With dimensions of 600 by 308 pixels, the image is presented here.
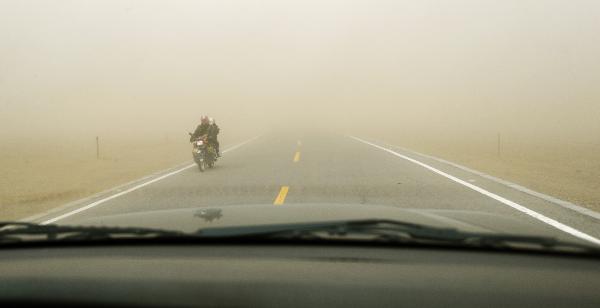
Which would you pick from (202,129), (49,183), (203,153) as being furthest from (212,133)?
(49,183)

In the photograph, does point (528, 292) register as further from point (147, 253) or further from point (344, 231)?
point (147, 253)

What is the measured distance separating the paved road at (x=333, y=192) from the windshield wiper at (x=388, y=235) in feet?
12.3

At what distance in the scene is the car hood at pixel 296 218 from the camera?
11.1 feet

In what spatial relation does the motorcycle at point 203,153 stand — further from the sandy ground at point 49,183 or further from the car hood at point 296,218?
the car hood at point 296,218

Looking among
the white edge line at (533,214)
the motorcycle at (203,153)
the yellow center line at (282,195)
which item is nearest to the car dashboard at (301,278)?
the white edge line at (533,214)

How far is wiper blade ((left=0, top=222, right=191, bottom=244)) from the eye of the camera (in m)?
3.15

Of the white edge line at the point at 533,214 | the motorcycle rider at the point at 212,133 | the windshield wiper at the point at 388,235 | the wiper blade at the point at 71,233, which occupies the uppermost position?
the motorcycle rider at the point at 212,133

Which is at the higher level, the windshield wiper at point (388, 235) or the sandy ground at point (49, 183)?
the windshield wiper at point (388, 235)

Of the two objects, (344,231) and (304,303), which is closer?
(304,303)

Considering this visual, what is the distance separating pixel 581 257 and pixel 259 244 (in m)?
1.66

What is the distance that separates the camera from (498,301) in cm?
238

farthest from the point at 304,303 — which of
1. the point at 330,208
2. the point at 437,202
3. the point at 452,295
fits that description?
the point at 437,202

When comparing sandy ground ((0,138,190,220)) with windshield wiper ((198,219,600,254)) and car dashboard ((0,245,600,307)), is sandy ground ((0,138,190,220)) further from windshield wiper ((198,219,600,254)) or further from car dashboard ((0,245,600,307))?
windshield wiper ((198,219,600,254))

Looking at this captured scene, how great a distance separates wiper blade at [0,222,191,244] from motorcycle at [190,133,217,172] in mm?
12349
